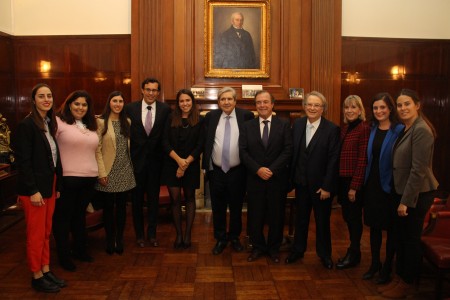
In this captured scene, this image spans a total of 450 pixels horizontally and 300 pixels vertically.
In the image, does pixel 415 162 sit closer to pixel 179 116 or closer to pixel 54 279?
pixel 179 116

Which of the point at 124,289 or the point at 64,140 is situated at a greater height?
the point at 64,140

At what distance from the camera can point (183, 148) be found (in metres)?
3.91

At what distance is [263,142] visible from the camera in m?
3.66

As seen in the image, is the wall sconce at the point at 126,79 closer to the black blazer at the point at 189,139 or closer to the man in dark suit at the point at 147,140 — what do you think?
the man in dark suit at the point at 147,140

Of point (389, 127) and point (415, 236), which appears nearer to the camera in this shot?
point (415, 236)

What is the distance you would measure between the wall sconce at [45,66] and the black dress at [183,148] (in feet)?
10.1

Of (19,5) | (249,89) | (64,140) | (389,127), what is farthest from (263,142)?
(19,5)

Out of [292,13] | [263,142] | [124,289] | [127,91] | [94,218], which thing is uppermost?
[292,13]

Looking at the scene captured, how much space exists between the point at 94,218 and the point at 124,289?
1.16 meters

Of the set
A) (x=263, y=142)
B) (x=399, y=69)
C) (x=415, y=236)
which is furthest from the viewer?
(x=399, y=69)

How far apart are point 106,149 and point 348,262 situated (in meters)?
2.29

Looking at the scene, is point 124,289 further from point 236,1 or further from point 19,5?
point 19,5

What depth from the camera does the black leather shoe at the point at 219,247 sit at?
3.94 m

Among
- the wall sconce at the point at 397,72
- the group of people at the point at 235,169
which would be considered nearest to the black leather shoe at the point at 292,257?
the group of people at the point at 235,169
